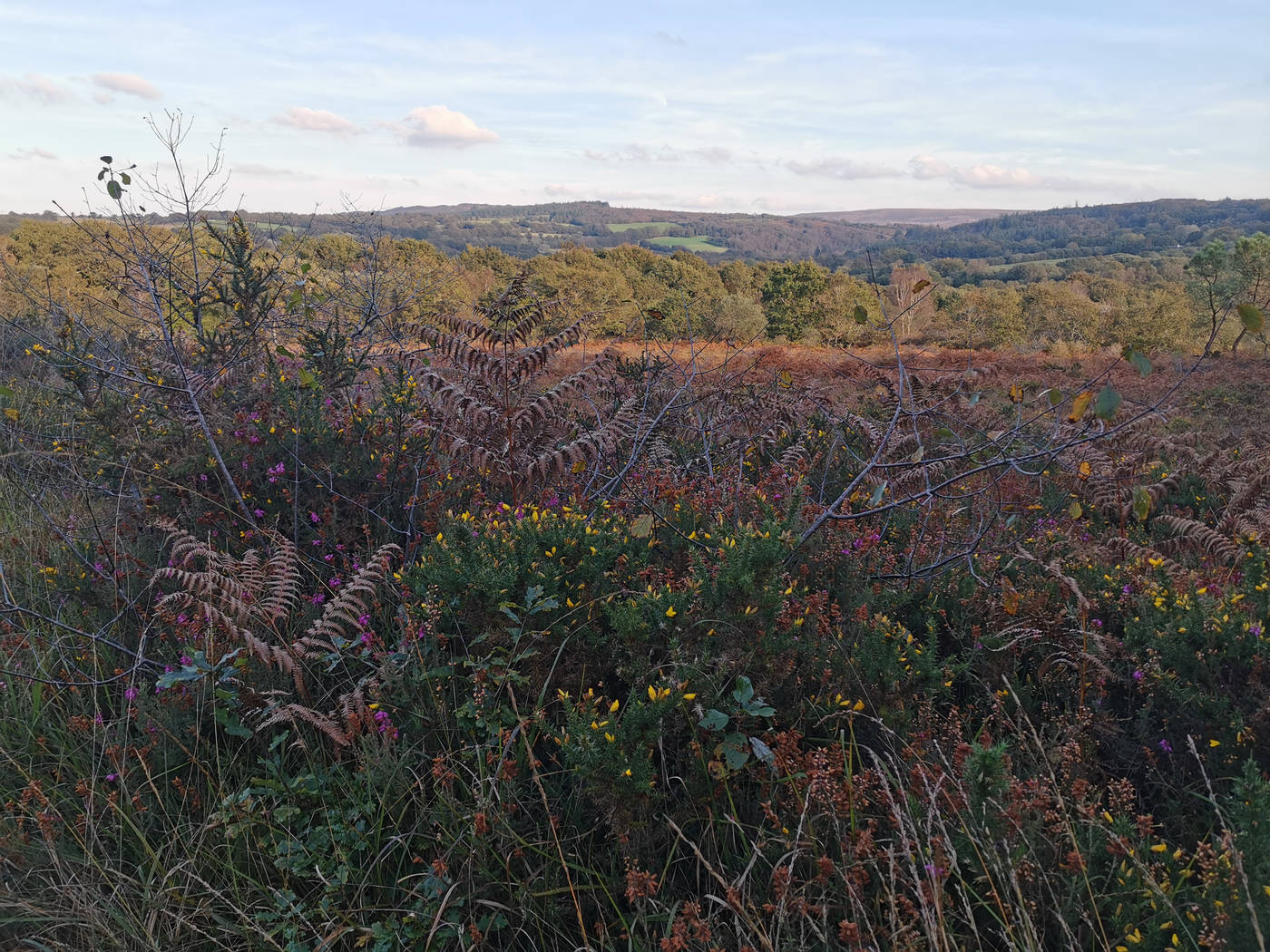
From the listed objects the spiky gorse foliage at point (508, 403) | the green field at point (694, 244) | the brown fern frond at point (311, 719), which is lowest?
the brown fern frond at point (311, 719)

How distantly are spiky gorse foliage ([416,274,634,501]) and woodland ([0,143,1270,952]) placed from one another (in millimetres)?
28

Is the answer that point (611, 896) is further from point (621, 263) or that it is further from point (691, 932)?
point (621, 263)

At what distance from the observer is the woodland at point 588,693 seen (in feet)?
5.86

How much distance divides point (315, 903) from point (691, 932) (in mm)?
1032

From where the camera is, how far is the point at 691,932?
1763 millimetres

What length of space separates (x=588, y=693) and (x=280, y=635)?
4.55 feet

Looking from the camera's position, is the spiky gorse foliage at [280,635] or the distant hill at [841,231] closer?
the spiky gorse foliage at [280,635]

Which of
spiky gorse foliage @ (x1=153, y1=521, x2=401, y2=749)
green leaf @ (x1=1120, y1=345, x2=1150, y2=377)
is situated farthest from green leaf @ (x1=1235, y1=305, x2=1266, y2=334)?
spiky gorse foliage @ (x1=153, y1=521, x2=401, y2=749)

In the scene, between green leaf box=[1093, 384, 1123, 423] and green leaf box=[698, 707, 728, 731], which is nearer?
green leaf box=[698, 707, 728, 731]

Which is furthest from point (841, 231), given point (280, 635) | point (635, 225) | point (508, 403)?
point (280, 635)

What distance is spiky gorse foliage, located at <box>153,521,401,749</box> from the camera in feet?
7.69

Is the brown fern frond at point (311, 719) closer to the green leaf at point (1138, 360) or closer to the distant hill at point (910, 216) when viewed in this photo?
the green leaf at point (1138, 360)

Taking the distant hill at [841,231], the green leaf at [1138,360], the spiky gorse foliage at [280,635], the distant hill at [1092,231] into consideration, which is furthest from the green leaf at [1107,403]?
the distant hill at [1092,231]

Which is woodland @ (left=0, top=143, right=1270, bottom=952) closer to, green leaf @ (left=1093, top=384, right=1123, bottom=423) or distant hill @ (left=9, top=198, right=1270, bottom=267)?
green leaf @ (left=1093, top=384, right=1123, bottom=423)
